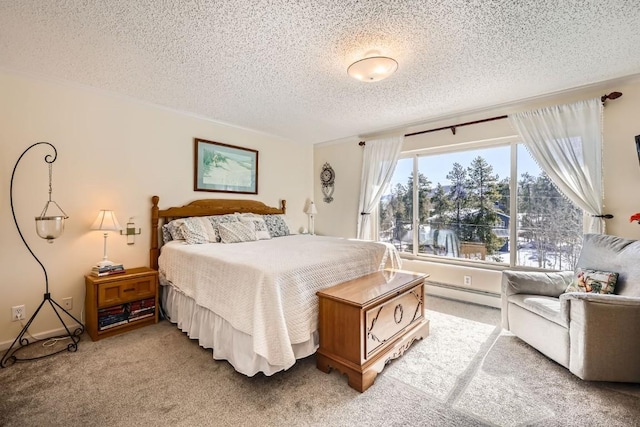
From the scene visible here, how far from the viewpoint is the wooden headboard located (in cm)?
320

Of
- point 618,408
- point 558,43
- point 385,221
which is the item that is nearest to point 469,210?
point 385,221

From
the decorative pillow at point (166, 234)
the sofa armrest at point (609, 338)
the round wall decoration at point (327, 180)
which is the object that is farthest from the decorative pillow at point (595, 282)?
the decorative pillow at point (166, 234)

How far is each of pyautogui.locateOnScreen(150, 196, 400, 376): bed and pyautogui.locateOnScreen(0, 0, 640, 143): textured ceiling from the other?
4.69 feet

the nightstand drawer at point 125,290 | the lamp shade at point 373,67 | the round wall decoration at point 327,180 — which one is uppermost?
the lamp shade at point 373,67

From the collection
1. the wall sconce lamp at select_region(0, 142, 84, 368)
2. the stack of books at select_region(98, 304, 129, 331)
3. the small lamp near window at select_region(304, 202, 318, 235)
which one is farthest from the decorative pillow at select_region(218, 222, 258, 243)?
the small lamp near window at select_region(304, 202, 318, 235)

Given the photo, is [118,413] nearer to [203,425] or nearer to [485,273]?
[203,425]

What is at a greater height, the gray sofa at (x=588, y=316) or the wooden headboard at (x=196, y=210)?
the wooden headboard at (x=196, y=210)

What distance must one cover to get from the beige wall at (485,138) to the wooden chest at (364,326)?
1.54 m

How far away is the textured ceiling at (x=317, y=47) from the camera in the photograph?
5.55 ft

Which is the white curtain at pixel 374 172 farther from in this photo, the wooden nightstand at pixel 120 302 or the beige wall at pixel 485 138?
the wooden nightstand at pixel 120 302

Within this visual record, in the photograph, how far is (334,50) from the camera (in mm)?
2119

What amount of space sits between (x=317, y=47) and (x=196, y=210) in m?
2.43

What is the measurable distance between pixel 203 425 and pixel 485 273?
320 centimetres

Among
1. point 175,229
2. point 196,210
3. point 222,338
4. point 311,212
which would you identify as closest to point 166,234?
point 175,229
